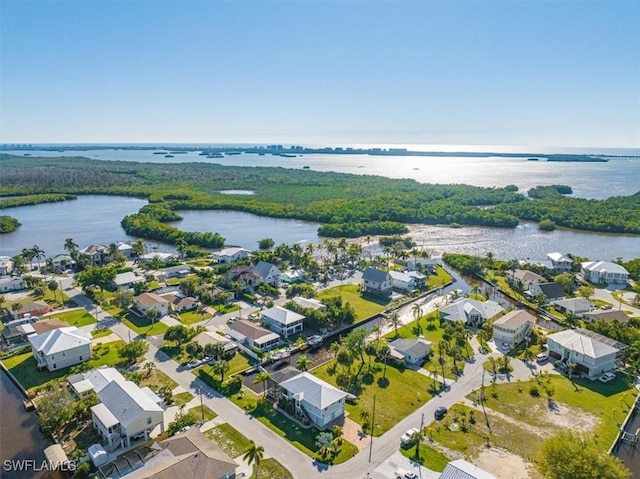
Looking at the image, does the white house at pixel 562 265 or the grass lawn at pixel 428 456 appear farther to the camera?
the white house at pixel 562 265

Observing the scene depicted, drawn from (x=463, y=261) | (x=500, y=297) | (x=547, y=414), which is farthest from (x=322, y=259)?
(x=547, y=414)

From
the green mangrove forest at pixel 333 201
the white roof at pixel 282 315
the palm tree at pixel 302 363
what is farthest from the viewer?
the green mangrove forest at pixel 333 201

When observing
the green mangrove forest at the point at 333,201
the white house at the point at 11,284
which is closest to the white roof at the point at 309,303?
the green mangrove forest at the point at 333,201

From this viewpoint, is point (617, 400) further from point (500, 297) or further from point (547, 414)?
point (500, 297)

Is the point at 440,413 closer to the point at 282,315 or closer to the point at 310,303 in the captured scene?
the point at 282,315

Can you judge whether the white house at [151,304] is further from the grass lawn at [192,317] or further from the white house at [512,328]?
the white house at [512,328]

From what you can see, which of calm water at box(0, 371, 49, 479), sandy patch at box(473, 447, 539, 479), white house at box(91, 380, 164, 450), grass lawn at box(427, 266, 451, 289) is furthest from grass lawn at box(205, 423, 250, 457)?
grass lawn at box(427, 266, 451, 289)

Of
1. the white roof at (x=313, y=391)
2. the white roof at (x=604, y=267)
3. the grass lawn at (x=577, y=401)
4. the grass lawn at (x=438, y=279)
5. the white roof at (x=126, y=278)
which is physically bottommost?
the grass lawn at (x=577, y=401)
